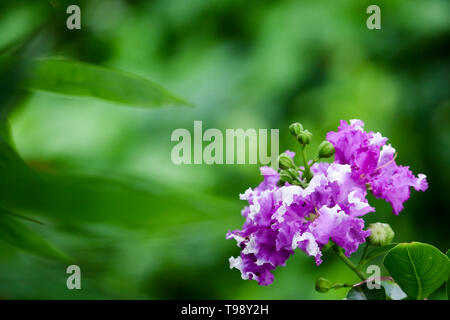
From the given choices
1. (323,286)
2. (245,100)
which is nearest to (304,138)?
(323,286)

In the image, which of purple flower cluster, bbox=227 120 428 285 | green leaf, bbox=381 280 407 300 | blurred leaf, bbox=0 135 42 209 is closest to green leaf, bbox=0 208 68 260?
blurred leaf, bbox=0 135 42 209

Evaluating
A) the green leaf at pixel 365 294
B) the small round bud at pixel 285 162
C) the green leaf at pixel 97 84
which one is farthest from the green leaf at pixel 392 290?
the green leaf at pixel 97 84

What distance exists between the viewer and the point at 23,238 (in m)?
0.29

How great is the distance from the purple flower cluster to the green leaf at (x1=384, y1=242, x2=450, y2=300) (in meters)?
0.03

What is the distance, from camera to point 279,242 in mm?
417

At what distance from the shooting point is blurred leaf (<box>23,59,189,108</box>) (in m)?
0.34

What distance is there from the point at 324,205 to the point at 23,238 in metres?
0.22

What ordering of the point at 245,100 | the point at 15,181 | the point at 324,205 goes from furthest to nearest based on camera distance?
1. the point at 245,100
2. the point at 324,205
3. the point at 15,181

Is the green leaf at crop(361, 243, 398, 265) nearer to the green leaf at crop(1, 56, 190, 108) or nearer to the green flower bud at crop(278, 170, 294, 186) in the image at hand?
the green flower bud at crop(278, 170, 294, 186)

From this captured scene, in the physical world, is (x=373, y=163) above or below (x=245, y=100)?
below

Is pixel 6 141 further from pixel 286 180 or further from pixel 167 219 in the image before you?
pixel 286 180

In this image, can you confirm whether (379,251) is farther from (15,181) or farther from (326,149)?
(15,181)

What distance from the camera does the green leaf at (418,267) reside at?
16.3 inches

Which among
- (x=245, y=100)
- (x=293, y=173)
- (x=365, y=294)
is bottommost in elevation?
(x=365, y=294)
